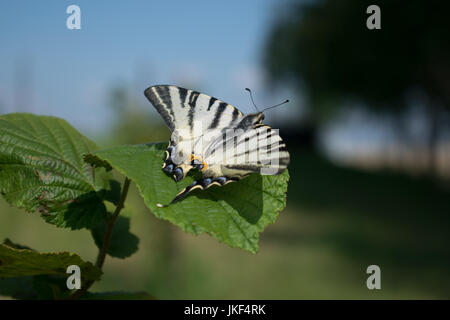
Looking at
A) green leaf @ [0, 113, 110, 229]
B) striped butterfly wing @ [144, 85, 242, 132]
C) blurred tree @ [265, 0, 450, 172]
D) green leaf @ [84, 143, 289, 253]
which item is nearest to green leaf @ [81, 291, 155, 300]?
green leaf @ [0, 113, 110, 229]

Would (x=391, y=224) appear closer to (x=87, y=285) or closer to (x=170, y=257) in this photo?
(x=170, y=257)

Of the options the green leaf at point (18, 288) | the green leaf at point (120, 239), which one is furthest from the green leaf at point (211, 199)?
the green leaf at point (18, 288)

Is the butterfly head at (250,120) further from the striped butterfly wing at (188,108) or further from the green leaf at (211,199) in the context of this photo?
the green leaf at (211,199)

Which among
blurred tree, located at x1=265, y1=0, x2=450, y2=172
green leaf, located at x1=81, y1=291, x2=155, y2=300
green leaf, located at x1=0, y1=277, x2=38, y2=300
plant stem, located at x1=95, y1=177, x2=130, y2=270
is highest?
blurred tree, located at x1=265, y1=0, x2=450, y2=172

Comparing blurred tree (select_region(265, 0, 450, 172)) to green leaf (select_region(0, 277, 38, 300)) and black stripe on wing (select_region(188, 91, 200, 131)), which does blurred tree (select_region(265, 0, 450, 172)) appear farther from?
green leaf (select_region(0, 277, 38, 300))

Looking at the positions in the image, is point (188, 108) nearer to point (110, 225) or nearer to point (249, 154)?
point (249, 154)

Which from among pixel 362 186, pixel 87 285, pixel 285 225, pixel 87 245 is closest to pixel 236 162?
pixel 87 285
